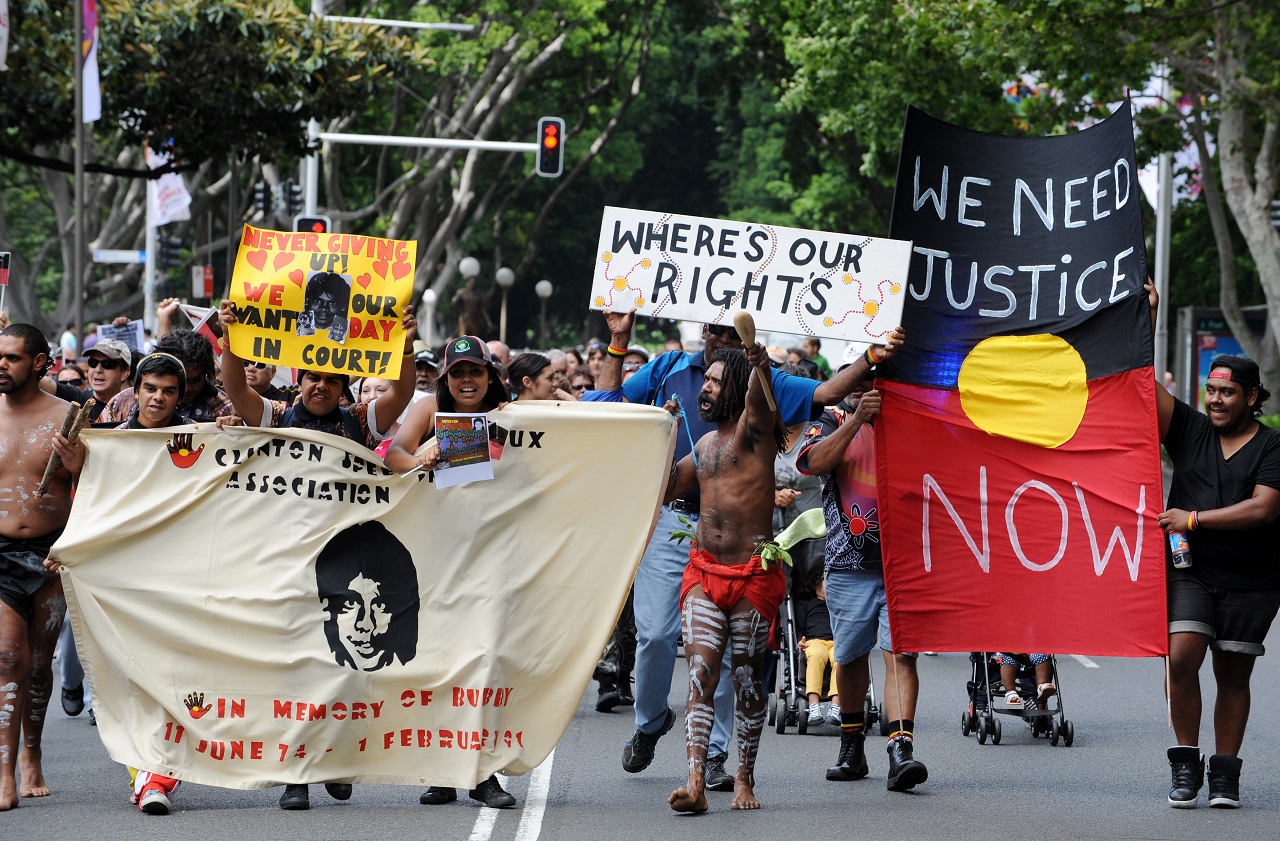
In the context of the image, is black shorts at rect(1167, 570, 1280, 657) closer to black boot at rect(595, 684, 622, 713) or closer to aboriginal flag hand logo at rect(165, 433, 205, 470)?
black boot at rect(595, 684, 622, 713)

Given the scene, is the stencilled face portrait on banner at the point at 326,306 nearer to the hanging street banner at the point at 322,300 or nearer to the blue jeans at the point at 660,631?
the hanging street banner at the point at 322,300

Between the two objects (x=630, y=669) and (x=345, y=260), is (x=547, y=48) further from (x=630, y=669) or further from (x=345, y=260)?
(x=345, y=260)

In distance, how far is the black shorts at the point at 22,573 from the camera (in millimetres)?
7344

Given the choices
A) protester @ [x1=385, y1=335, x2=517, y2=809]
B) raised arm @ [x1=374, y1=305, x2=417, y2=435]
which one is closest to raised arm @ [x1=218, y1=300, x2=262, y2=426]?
raised arm @ [x1=374, y1=305, x2=417, y2=435]

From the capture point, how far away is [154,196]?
89.7 feet

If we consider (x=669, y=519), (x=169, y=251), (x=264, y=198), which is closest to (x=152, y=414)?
(x=669, y=519)

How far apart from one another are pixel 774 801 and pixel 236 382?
3046 millimetres

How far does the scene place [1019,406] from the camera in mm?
7844

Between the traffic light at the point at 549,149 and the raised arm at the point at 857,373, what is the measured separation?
1527 cm

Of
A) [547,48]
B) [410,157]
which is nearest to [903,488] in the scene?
[547,48]

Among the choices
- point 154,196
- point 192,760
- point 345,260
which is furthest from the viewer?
point 154,196

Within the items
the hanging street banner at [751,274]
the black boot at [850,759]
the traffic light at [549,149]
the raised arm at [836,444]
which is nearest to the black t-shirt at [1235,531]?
the raised arm at [836,444]

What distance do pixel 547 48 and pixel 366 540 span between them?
24401mm

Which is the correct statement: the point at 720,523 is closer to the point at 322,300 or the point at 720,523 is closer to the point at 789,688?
the point at 322,300
